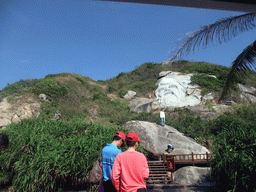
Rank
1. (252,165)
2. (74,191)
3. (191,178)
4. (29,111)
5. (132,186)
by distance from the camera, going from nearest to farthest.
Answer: (132,186) < (252,165) < (74,191) < (191,178) < (29,111)

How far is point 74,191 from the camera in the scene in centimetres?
488

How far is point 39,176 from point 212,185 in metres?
4.56

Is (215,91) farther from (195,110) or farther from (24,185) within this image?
(24,185)

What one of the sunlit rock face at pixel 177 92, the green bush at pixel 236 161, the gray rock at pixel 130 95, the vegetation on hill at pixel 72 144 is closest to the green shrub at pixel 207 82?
the sunlit rock face at pixel 177 92

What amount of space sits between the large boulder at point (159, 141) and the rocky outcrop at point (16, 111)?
23.8 ft

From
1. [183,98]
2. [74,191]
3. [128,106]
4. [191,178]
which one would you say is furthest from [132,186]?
[183,98]

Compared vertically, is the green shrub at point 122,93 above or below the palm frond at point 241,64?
above

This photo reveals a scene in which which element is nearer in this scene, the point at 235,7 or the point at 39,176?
the point at 235,7

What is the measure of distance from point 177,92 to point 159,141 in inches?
500

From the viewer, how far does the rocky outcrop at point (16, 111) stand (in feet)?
38.4

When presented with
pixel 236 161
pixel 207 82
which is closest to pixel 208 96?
pixel 207 82

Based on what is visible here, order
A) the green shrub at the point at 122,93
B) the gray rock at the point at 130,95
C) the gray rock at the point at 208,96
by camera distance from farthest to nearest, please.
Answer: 1. the green shrub at the point at 122,93
2. the gray rock at the point at 130,95
3. the gray rock at the point at 208,96

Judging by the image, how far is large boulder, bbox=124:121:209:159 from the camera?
32.6 feet

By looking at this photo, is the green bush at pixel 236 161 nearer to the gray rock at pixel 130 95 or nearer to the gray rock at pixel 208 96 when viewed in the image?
the gray rock at pixel 208 96
